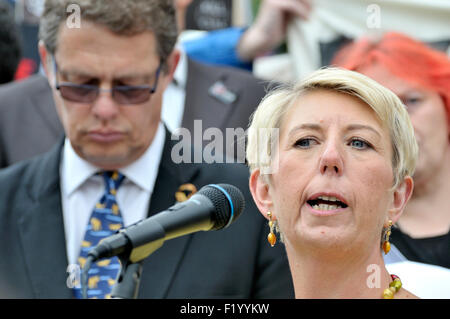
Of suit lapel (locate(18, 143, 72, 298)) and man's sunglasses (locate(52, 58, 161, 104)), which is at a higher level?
man's sunglasses (locate(52, 58, 161, 104))

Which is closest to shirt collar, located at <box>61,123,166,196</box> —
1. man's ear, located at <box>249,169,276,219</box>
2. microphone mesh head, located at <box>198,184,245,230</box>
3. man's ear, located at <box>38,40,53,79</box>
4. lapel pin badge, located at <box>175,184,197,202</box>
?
lapel pin badge, located at <box>175,184,197,202</box>

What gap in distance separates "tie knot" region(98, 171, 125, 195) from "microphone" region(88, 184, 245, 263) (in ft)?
3.82

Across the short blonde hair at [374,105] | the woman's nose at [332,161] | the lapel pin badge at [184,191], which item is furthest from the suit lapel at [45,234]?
the woman's nose at [332,161]

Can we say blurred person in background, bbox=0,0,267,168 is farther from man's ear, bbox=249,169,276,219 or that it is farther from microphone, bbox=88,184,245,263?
microphone, bbox=88,184,245,263

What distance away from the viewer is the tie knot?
3.46m

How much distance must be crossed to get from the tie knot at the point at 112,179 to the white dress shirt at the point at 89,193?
Answer: 0.02 m

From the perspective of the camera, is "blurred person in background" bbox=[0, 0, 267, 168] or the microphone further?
"blurred person in background" bbox=[0, 0, 267, 168]

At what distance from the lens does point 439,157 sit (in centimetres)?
402

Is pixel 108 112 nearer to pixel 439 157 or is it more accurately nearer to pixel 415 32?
pixel 439 157

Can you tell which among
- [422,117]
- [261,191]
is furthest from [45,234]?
[422,117]

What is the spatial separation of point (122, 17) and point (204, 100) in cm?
105

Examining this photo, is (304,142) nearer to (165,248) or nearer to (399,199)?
(399,199)
